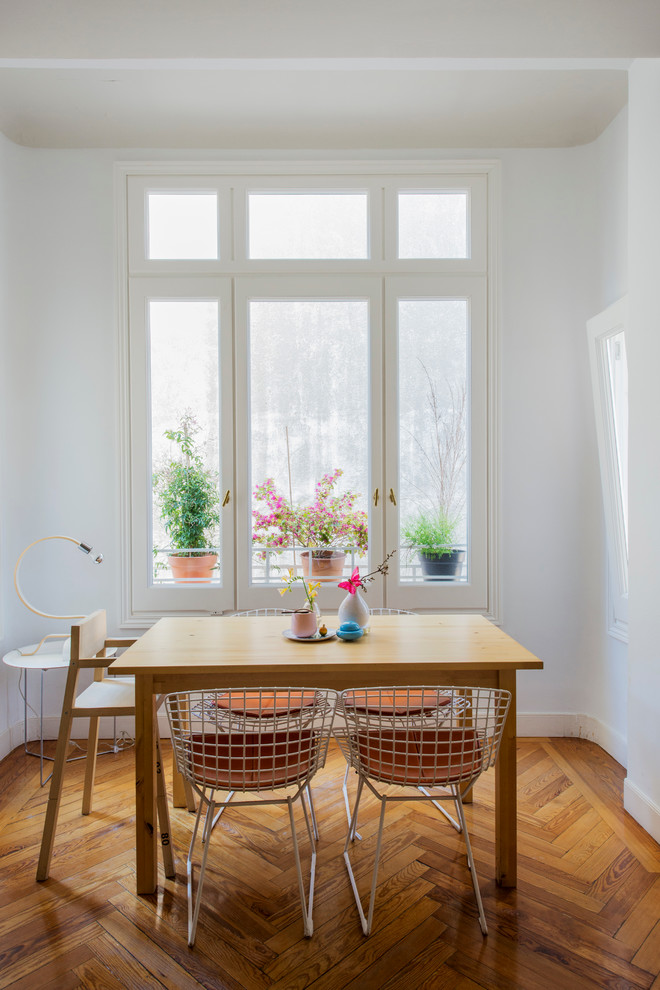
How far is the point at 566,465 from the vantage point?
3520 mm

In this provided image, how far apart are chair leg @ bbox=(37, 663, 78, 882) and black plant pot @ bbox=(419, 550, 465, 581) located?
6.35 feet

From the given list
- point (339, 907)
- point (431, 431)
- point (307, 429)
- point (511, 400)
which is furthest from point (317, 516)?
point (339, 907)

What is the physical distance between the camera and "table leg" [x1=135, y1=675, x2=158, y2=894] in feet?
6.91

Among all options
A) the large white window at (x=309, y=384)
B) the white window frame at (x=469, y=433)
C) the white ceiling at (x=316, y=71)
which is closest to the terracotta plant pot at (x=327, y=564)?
the large white window at (x=309, y=384)

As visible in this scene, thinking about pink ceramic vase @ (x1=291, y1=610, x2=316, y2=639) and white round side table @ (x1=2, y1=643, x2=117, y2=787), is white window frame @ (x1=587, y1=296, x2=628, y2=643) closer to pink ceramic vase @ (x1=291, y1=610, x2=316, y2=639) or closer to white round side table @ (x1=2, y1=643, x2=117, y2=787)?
pink ceramic vase @ (x1=291, y1=610, x2=316, y2=639)

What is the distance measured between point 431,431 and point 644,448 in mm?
1210

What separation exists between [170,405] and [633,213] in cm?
249

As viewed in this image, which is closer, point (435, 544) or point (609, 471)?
point (609, 471)

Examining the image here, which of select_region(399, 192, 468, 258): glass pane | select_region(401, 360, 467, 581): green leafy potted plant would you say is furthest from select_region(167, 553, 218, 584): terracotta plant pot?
select_region(399, 192, 468, 258): glass pane

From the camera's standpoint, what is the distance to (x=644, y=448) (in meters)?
2.61

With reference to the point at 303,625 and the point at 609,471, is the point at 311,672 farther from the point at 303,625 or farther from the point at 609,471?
the point at 609,471

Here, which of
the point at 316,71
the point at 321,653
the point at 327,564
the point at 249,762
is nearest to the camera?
the point at 249,762

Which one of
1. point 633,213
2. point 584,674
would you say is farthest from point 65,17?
point 584,674

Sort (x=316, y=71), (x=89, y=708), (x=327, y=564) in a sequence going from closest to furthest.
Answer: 1. (x=89, y=708)
2. (x=316, y=71)
3. (x=327, y=564)
